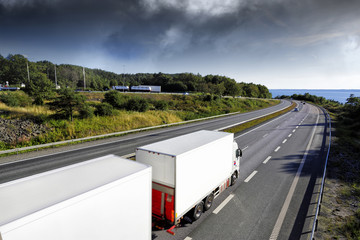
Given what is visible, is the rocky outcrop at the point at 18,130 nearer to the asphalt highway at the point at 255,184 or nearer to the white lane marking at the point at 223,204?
the asphalt highway at the point at 255,184

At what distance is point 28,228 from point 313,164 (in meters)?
16.6

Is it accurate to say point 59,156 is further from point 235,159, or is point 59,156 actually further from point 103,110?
point 235,159

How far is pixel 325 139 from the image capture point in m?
21.8

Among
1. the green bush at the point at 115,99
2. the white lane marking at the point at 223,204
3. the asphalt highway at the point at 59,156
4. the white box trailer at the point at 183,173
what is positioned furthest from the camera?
the green bush at the point at 115,99

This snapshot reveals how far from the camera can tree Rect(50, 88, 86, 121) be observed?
21203mm

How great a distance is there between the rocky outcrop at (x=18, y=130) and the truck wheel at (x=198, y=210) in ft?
56.0

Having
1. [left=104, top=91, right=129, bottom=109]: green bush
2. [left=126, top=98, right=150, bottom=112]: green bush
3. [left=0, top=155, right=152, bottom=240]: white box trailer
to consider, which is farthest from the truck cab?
[left=104, top=91, right=129, bottom=109]: green bush

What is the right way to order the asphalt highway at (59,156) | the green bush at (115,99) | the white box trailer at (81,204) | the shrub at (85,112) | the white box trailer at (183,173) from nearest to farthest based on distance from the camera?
the white box trailer at (81,204)
the white box trailer at (183,173)
the asphalt highway at (59,156)
the shrub at (85,112)
the green bush at (115,99)

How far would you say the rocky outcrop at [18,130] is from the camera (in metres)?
16.1

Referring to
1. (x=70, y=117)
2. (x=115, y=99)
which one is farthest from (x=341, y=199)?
(x=115, y=99)

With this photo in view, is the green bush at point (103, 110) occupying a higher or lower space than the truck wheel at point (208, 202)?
higher

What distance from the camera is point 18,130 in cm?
1756

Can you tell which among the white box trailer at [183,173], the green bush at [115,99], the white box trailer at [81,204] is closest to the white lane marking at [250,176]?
the white box trailer at [183,173]

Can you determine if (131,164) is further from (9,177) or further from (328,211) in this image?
(9,177)
